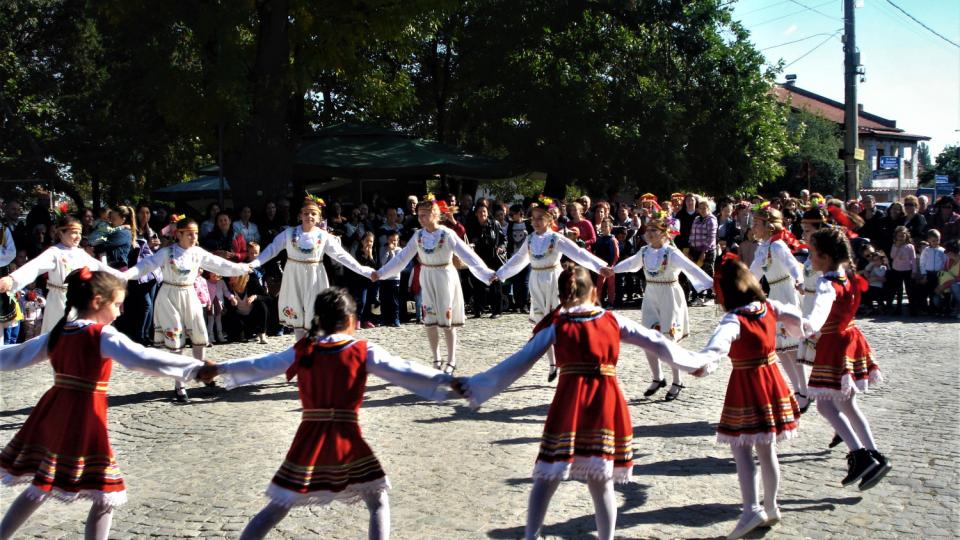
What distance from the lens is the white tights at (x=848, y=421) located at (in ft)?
22.1

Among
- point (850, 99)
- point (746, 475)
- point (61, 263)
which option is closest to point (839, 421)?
point (746, 475)

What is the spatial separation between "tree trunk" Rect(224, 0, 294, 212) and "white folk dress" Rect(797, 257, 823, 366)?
1100cm

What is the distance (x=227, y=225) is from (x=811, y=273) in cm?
884

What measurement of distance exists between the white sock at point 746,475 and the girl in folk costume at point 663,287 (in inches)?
149

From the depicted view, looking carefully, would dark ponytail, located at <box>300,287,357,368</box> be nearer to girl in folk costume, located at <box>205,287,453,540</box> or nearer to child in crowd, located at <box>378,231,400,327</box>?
girl in folk costume, located at <box>205,287,453,540</box>

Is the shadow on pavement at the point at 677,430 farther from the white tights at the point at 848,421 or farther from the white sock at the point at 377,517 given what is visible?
the white sock at the point at 377,517

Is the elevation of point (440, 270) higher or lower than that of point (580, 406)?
higher

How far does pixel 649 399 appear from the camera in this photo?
9961 millimetres

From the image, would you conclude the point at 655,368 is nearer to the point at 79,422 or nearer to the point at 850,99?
the point at 79,422

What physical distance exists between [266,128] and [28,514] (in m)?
13.6

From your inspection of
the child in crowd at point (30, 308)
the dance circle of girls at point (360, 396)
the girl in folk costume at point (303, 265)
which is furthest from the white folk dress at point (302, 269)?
the dance circle of girls at point (360, 396)

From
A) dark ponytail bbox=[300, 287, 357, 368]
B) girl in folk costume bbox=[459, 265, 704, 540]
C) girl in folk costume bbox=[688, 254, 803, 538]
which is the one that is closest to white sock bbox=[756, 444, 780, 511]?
girl in folk costume bbox=[688, 254, 803, 538]

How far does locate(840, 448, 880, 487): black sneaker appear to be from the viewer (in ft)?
21.4

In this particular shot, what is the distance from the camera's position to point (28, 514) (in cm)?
523
